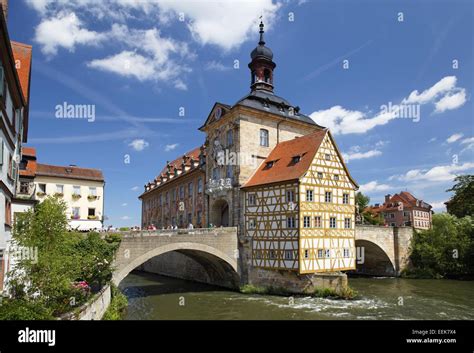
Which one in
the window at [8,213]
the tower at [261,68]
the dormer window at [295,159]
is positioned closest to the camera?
the window at [8,213]

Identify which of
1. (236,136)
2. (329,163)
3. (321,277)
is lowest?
(321,277)

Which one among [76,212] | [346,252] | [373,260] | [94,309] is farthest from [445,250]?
[76,212]

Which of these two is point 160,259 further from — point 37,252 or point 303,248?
point 37,252

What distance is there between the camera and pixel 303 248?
22734mm

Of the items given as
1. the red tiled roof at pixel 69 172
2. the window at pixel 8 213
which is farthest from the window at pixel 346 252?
the red tiled roof at pixel 69 172

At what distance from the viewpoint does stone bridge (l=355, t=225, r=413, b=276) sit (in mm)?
34594

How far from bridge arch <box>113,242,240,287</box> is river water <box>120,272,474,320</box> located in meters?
1.11

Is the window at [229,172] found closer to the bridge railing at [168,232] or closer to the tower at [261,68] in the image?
the bridge railing at [168,232]

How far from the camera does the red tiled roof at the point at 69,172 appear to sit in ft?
103

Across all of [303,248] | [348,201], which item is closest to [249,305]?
[303,248]

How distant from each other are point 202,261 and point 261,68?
1824 centimetres

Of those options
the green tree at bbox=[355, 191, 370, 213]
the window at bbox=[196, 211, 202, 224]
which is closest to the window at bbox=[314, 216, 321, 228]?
the window at bbox=[196, 211, 202, 224]

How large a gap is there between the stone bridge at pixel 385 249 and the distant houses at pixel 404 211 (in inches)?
1379

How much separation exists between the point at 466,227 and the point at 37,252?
36614 millimetres
